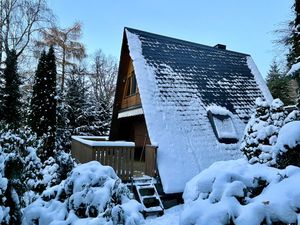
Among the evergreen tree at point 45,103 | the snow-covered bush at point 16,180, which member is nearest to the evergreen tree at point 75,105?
the evergreen tree at point 45,103

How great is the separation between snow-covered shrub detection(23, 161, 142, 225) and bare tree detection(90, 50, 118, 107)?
24561mm

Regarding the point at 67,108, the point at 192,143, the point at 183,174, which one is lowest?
the point at 183,174

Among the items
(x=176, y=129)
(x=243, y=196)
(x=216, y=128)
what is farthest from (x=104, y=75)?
(x=243, y=196)

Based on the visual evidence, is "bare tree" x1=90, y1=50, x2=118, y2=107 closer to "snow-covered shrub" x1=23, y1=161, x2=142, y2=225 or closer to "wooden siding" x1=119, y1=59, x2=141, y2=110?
"wooden siding" x1=119, y1=59, x2=141, y2=110

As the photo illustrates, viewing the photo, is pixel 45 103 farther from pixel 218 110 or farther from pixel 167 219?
pixel 167 219

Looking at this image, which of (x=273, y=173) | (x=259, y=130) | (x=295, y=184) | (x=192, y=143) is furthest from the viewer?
(x=192, y=143)

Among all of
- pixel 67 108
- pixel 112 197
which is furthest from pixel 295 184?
pixel 67 108

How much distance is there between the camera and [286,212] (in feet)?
6.07

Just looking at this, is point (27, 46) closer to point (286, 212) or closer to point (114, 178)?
point (114, 178)

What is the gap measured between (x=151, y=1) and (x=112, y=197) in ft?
36.6

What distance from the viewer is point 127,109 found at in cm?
1156

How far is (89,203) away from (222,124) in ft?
24.4

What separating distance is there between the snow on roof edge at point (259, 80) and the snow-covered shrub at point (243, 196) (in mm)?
9685

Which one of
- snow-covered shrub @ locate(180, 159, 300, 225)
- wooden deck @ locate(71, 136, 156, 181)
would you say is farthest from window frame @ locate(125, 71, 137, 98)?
snow-covered shrub @ locate(180, 159, 300, 225)
